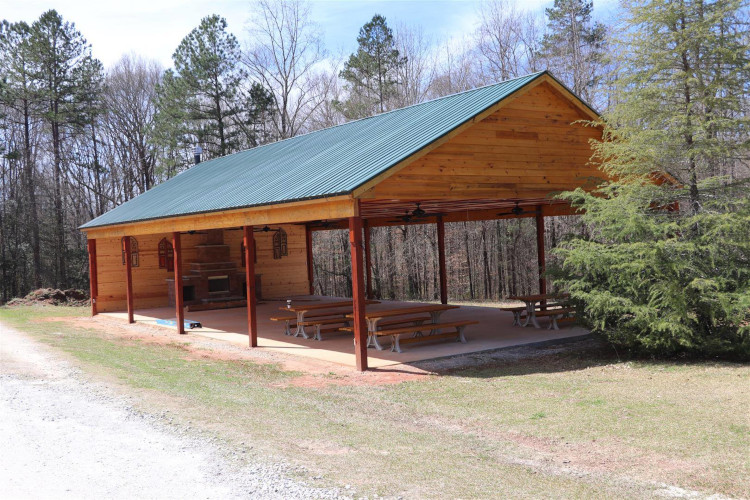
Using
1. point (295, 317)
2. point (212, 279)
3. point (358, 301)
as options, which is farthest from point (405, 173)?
point (212, 279)

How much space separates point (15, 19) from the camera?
2759 centimetres

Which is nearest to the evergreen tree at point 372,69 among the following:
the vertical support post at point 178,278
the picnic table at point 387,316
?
the vertical support post at point 178,278

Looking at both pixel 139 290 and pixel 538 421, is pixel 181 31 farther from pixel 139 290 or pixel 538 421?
pixel 538 421

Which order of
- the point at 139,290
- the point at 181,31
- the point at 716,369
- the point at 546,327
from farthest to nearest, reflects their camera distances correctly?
the point at 181,31 → the point at 139,290 → the point at 546,327 → the point at 716,369

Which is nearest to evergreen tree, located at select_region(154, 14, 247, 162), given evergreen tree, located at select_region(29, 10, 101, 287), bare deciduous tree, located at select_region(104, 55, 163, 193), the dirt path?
evergreen tree, located at select_region(29, 10, 101, 287)

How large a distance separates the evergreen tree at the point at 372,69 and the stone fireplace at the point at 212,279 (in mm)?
9969

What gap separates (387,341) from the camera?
12.0m

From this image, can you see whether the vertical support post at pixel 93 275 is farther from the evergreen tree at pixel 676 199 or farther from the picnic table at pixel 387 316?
the evergreen tree at pixel 676 199

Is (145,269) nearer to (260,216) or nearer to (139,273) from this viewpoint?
(139,273)

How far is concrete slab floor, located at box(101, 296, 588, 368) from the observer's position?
10.5m

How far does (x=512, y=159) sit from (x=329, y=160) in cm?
321

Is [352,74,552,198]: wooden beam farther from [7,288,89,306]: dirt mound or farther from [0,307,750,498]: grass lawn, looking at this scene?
[7,288,89,306]: dirt mound

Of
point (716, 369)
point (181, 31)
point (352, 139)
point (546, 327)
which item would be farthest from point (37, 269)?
point (716, 369)

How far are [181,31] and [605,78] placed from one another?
24.3 metres
